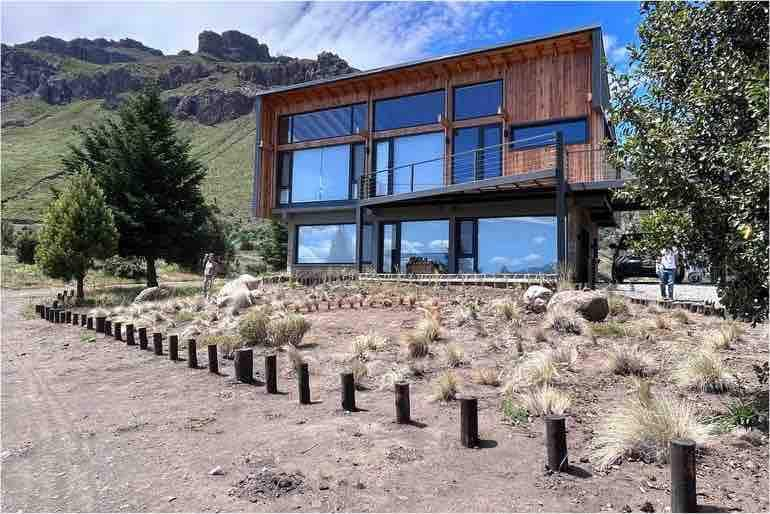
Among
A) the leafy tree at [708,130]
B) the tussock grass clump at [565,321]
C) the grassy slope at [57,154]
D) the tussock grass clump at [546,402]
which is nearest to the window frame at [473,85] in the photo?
the tussock grass clump at [565,321]

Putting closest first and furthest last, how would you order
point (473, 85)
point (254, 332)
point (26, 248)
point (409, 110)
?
point (254, 332)
point (473, 85)
point (409, 110)
point (26, 248)

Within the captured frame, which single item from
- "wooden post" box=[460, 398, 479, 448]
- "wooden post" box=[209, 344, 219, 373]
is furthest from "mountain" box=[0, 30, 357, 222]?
"wooden post" box=[460, 398, 479, 448]

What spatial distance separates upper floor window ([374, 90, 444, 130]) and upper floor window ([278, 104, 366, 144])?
81 cm

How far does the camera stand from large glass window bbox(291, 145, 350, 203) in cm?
2125

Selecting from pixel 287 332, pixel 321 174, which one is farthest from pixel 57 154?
pixel 287 332

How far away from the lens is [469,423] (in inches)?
169

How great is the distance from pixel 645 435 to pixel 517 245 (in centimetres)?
1390

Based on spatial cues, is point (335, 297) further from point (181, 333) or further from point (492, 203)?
point (492, 203)

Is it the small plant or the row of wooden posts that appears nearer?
the row of wooden posts

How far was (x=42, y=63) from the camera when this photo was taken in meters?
144

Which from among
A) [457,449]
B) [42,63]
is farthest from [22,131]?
[457,449]

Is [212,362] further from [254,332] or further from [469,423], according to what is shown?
[469,423]

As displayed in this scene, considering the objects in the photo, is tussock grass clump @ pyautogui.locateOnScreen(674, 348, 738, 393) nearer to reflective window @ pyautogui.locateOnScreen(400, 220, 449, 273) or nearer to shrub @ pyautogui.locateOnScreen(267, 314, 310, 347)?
shrub @ pyautogui.locateOnScreen(267, 314, 310, 347)

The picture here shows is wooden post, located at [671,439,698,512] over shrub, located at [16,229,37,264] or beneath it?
beneath
